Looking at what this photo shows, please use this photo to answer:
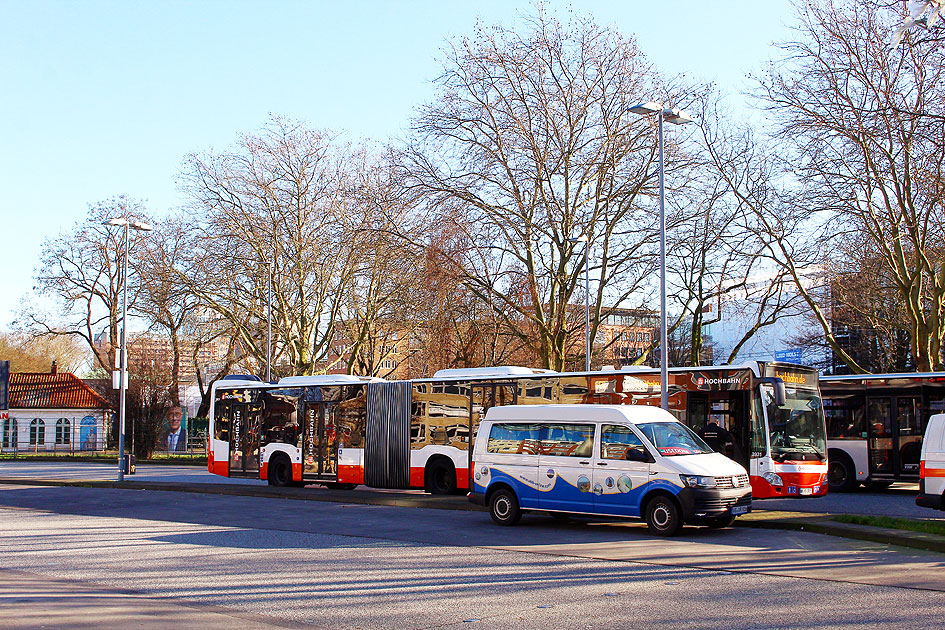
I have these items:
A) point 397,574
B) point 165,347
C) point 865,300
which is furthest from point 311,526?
point 165,347

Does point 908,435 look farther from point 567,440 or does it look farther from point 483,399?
point 567,440

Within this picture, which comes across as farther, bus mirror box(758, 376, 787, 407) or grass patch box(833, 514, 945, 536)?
bus mirror box(758, 376, 787, 407)

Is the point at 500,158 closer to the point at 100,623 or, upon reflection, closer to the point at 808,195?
the point at 808,195

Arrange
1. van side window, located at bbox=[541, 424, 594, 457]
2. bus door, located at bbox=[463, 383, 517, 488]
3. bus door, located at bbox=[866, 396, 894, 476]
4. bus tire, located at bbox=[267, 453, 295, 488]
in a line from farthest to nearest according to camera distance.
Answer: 1. bus tire, located at bbox=[267, 453, 295, 488]
2. bus door, located at bbox=[866, 396, 894, 476]
3. bus door, located at bbox=[463, 383, 517, 488]
4. van side window, located at bbox=[541, 424, 594, 457]

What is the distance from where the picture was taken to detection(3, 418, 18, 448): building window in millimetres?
63981

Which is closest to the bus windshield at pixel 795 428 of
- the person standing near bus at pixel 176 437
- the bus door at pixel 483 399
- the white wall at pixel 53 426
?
the bus door at pixel 483 399

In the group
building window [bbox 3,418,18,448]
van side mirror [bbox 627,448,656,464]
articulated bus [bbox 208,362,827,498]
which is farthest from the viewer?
building window [bbox 3,418,18,448]

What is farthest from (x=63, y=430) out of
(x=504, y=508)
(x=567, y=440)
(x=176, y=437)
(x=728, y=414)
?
(x=567, y=440)

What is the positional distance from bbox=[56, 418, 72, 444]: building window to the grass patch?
2324 inches

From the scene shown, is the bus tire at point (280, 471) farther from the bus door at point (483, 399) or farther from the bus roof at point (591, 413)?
the bus roof at point (591, 413)

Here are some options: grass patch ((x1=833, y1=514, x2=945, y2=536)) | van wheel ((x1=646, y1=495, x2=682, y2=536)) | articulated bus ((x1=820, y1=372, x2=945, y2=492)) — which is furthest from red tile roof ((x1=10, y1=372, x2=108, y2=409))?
grass patch ((x1=833, y1=514, x2=945, y2=536))

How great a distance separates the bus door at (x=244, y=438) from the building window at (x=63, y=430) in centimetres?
4188

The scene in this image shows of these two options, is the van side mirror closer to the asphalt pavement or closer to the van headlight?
the van headlight

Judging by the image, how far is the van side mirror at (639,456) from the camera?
1451cm
